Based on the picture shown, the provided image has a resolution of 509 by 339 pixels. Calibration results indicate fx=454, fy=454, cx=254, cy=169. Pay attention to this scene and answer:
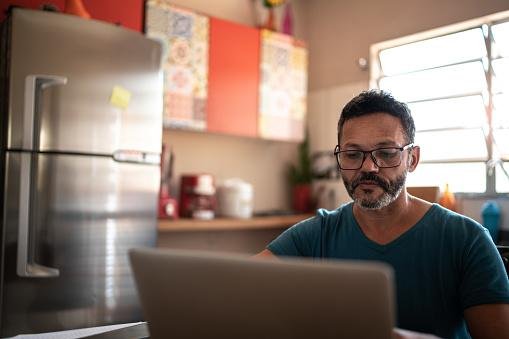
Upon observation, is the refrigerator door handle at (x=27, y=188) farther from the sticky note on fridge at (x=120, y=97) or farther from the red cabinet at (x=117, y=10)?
the red cabinet at (x=117, y=10)

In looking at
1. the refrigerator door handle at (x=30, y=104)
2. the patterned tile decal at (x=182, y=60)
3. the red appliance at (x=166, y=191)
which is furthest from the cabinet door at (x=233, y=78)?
the refrigerator door handle at (x=30, y=104)

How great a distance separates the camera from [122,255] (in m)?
2.11

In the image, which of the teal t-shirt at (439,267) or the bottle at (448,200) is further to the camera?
the bottle at (448,200)

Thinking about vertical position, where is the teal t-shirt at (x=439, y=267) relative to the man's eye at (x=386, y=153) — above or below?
below

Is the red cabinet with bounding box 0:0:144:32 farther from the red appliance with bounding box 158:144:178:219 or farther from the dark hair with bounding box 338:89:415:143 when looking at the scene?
the dark hair with bounding box 338:89:415:143

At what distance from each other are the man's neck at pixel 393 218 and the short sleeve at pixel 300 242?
15 centimetres

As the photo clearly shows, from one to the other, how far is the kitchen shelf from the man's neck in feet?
5.04

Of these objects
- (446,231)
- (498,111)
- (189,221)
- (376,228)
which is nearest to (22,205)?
(189,221)

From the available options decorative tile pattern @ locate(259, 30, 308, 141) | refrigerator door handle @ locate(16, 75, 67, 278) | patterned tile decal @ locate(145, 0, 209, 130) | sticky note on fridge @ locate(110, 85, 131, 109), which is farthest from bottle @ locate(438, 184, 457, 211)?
refrigerator door handle @ locate(16, 75, 67, 278)

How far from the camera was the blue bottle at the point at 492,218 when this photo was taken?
2.64 m

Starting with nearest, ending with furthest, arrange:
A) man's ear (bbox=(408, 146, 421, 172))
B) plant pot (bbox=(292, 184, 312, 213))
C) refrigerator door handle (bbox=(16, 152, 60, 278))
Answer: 1. man's ear (bbox=(408, 146, 421, 172))
2. refrigerator door handle (bbox=(16, 152, 60, 278))
3. plant pot (bbox=(292, 184, 312, 213))

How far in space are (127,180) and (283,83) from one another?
1.61 meters

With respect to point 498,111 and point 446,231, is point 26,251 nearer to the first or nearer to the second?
point 446,231

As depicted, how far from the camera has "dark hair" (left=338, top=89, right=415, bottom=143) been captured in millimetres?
1194
